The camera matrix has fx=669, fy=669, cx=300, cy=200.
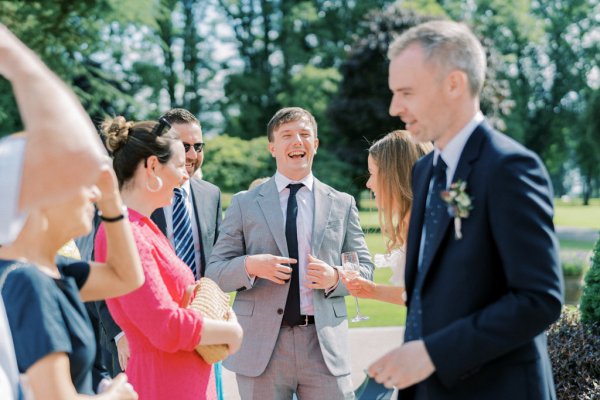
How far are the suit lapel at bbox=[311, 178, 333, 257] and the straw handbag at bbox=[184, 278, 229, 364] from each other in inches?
57.6

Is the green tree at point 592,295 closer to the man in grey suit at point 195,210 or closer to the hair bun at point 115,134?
the man in grey suit at point 195,210

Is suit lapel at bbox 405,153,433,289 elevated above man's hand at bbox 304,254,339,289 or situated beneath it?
elevated above

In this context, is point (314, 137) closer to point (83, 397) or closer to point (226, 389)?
point (83, 397)

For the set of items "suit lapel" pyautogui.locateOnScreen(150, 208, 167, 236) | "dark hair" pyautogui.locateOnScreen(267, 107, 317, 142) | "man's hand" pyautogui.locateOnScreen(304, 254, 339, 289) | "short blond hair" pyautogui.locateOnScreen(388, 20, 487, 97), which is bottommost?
"man's hand" pyautogui.locateOnScreen(304, 254, 339, 289)

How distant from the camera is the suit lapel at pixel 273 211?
172 inches

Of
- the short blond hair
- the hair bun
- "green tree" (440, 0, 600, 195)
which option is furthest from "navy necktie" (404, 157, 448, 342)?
"green tree" (440, 0, 600, 195)

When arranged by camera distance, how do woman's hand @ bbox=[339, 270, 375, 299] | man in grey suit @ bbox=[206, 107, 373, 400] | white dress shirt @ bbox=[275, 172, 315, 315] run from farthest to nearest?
white dress shirt @ bbox=[275, 172, 315, 315]
man in grey suit @ bbox=[206, 107, 373, 400]
woman's hand @ bbox=[339, 270, 375, 299]

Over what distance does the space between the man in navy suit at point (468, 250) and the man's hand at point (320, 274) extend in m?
1.60

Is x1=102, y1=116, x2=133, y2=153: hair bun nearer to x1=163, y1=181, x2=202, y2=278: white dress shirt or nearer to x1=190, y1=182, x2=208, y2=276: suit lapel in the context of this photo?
x1=163, y1=181, x2=202, y2=278: white dress shirt

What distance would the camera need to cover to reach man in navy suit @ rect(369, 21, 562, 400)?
6.91ft

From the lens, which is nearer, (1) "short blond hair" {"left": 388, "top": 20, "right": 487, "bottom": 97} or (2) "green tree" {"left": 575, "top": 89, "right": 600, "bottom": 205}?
(1) "short blond hair" {"left": 388, "top": 20, "right": 487, "bottom": 97}

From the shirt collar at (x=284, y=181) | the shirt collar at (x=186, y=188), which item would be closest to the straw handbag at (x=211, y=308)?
the shirt collar at (x=284, y=181)

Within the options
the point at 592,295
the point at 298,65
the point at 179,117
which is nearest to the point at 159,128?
the point at 179,117

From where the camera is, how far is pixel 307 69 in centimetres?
3897
